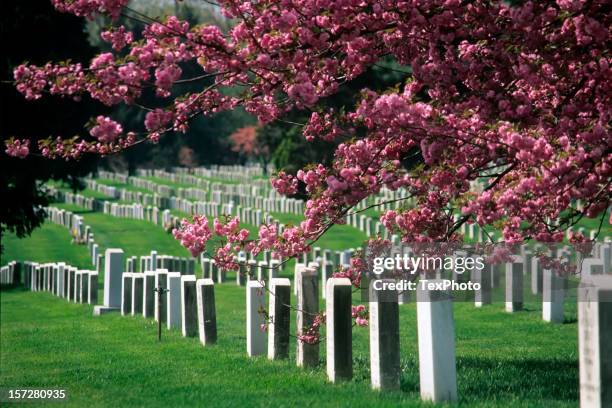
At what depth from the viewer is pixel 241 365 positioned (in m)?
12.2

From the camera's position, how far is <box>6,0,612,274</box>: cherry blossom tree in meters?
9.60

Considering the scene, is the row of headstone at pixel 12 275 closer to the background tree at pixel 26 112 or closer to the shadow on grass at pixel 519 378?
the background tree at pixel 26 112

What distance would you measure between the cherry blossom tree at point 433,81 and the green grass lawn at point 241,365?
1514 mm

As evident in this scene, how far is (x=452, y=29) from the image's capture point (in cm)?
1028

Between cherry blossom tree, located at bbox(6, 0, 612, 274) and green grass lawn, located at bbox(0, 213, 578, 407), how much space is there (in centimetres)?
151

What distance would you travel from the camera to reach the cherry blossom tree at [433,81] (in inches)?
378

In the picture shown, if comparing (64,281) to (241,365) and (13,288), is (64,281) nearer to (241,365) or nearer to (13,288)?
(13,288)

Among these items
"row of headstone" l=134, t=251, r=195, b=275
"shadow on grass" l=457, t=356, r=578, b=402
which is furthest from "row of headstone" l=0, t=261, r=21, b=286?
"shadow on grass" l=457, t=356, r=578, b=402

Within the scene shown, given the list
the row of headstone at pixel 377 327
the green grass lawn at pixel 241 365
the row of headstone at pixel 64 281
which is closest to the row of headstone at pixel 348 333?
the row of headstone at pixel 377 327

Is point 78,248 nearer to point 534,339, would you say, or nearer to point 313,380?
point 534,339

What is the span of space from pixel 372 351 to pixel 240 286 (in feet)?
74.0

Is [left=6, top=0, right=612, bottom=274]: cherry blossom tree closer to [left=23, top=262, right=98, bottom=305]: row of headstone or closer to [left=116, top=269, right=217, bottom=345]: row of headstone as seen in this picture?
[left=116, top=269, right=217, bottom=345]: row of headstone

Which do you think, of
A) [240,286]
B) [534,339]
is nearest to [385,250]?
[534,339]

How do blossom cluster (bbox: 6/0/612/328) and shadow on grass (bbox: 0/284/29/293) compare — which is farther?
shadow on grass (bbox: 0/284/29/293)
